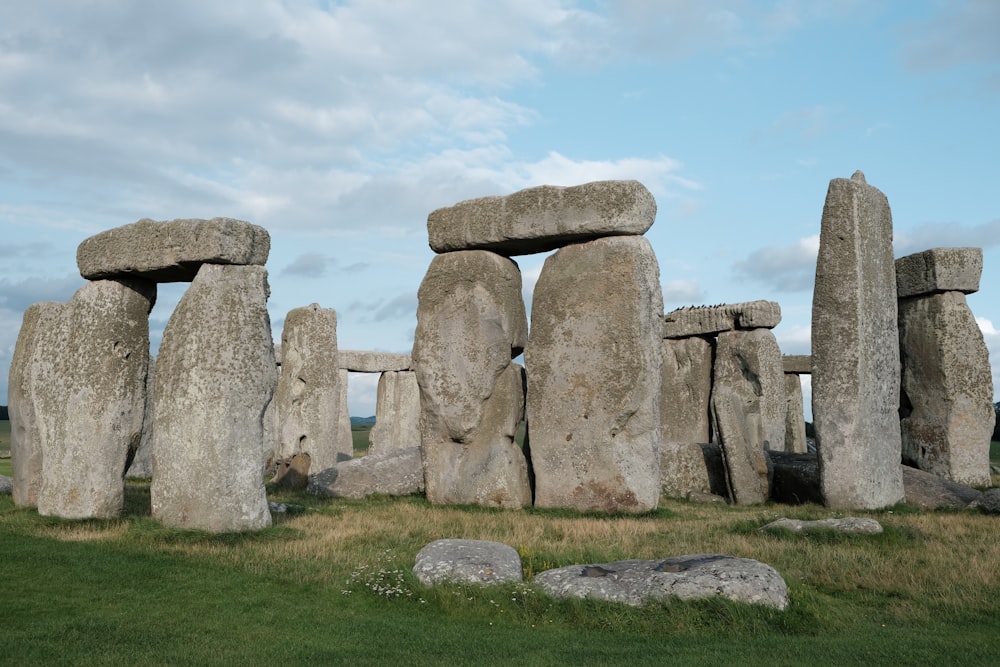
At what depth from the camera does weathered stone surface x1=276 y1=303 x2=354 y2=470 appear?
1786 centimetres

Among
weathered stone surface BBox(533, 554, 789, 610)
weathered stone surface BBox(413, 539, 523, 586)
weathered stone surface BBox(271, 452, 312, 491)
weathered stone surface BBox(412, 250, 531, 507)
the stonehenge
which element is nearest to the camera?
weathered stone surface BBox(533, 554, 789, 610)

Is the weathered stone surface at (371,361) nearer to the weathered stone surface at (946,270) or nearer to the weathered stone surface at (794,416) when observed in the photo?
the weathered stone surface at (794,416)

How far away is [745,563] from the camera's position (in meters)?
7.06

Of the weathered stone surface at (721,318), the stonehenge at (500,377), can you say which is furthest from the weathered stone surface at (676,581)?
the weathered stone surface at (721,318)

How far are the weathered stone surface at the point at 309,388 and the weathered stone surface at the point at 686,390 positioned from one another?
713 cm

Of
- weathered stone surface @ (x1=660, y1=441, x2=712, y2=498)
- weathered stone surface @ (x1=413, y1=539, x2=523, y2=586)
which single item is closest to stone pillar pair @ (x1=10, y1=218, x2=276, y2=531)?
weathered stone surface @ (x1=413, y1=539, x2=523, y2=586)

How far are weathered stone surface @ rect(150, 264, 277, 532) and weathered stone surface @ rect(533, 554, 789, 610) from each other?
155 inches

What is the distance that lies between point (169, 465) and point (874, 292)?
8.85 m

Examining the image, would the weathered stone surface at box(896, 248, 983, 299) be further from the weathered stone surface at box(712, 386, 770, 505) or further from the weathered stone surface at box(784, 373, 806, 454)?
the weathered stone surface at box(784, 373, 806, 454)

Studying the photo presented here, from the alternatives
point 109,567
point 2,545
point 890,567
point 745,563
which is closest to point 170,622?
point 109,567

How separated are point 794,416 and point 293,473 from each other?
1419cm

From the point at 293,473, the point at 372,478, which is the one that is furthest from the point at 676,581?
the point at 293,473

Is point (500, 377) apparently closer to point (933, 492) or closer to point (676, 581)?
point (933, 492)

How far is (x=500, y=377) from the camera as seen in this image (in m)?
13.8
